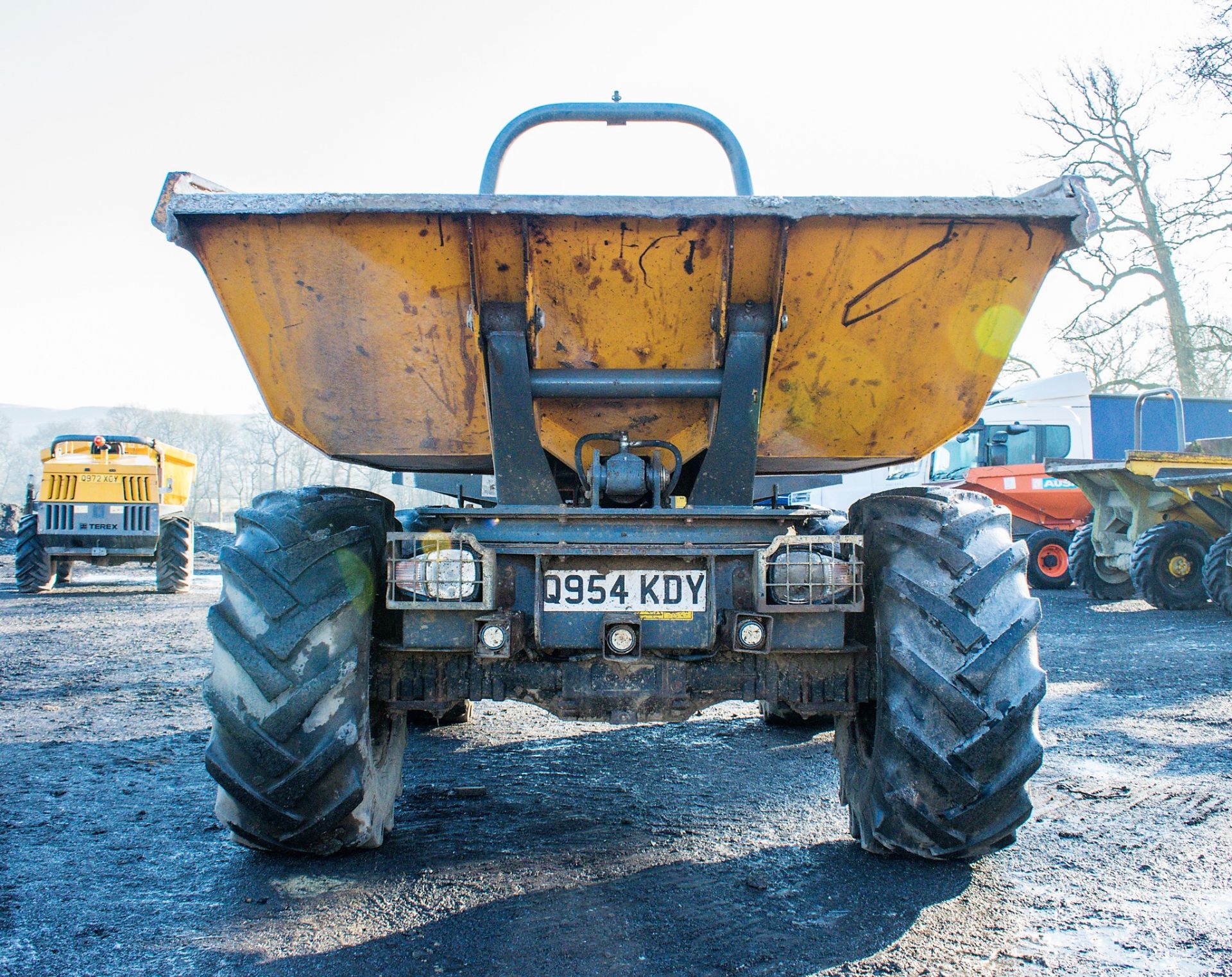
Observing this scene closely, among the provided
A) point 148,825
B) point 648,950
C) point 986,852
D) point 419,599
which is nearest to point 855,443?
point 986,852

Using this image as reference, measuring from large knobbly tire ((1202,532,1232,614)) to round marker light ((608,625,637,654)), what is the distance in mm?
9158

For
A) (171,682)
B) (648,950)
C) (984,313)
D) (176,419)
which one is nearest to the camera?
(648,950)

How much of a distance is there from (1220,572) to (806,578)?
8.90 metres

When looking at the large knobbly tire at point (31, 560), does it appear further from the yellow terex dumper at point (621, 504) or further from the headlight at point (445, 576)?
the headlight at point (445, 576)

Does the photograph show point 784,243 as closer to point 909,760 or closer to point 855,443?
point 855,443

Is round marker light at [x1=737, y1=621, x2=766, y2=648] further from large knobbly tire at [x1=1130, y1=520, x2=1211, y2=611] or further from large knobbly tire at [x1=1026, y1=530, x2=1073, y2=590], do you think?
large knobbly tire at [x1=1026, y1=530, x2=1073, y2=590]

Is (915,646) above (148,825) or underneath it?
above

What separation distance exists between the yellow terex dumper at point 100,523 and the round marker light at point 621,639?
1293 cm

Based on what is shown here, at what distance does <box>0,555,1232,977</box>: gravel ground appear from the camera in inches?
88.4

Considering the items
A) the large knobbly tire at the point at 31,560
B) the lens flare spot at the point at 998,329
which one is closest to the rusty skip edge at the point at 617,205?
the lens flare spot at the point at 998,329

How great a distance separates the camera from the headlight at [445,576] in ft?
8.60

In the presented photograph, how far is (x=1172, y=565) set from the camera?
10.3 metres

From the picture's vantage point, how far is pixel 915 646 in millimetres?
2518

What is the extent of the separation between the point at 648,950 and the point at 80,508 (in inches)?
551
